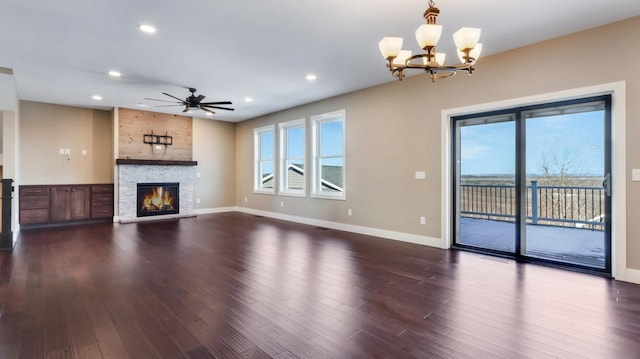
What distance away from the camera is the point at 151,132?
796cm

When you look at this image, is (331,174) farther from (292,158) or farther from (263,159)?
(263,159)

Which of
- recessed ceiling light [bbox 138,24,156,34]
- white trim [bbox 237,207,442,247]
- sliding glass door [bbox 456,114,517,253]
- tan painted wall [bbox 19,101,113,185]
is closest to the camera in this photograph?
recessed ceiling light [bbox 138,24,156,34]

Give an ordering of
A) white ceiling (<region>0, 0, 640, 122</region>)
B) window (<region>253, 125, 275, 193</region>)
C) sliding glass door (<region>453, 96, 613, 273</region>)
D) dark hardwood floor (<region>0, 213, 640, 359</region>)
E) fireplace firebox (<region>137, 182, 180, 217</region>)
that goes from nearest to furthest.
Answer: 1. dark hardwood floor (<region>0, 213, 640, 359</region>)
2. white ceiling (<region>0, 0, 640, 122</region>)
3. sliding glass door (<region>453, 96, 613, 273</region>)
4. fireplace firebox (<region>137, 182, 180, 217</region>)
5. window (<region>253, 125, 275, 193</region>)

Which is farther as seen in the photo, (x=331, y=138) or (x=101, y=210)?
(x=101, y=210)

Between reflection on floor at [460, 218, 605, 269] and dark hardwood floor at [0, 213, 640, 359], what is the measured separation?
44 cm

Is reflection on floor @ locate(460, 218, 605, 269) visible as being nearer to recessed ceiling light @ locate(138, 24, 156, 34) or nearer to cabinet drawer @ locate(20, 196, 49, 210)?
recessed ceiling light @ locate(138, 24, 156, 34)

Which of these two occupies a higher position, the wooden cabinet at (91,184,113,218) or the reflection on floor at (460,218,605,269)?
the wooden cabinet at (91,184,113,218)

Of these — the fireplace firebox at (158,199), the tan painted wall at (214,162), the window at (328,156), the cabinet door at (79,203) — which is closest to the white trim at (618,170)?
the window at (328,156)

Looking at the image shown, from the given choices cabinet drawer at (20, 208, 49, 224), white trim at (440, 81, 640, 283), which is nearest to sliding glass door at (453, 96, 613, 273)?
white trim at (440, 81, 640, 283)

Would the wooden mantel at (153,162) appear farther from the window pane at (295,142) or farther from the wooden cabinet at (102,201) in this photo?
the window pane at (295,142)

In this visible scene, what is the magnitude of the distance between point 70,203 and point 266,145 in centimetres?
477

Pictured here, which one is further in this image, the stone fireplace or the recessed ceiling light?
the stone fireplace

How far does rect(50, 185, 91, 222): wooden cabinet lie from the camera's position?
6777 millimetres

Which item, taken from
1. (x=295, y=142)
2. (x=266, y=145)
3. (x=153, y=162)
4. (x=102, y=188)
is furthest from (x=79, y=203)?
(x=295, y=142)
